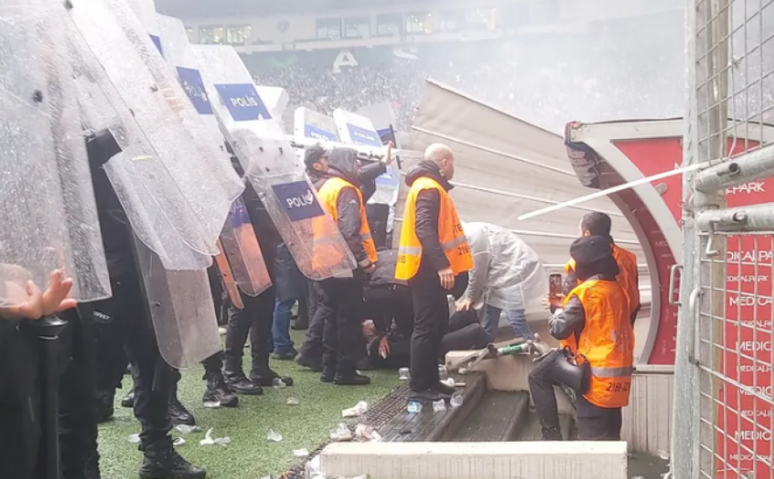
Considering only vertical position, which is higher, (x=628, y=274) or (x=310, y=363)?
(x=628, y=274)

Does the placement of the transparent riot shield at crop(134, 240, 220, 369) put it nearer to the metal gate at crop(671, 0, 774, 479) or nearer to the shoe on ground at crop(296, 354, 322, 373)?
the metal gate at crop(671, 0, 774, 479)

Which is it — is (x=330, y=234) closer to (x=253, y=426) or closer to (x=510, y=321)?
(x=253, y=426)

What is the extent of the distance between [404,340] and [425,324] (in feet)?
3.64

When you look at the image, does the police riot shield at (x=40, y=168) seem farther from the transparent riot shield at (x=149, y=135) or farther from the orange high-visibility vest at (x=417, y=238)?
the orange high-visibility vest at (x=417, y=238)

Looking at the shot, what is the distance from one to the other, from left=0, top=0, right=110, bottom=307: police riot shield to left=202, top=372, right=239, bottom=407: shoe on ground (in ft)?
7.21

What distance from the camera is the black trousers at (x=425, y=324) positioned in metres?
4.21

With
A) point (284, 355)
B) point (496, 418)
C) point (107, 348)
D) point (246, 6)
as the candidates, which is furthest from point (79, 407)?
point (246, 6)

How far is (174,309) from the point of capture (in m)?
2.59

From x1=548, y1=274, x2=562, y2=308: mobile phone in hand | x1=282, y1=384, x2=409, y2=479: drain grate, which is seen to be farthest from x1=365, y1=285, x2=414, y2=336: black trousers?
x1=548, y1=274, x2=562, y2=308: mobile phone in hand

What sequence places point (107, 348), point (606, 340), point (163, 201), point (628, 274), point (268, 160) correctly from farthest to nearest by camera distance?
point (628, 274)
point (268, 160)
point (606, 340)
point (107, 348)
point (163, 201)

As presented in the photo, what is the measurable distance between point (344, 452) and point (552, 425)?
5.23 feet

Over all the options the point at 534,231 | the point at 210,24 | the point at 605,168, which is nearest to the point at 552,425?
the point at 605,168

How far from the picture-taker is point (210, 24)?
59.1ft

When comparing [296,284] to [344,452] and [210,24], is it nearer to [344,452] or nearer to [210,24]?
[344,452]
